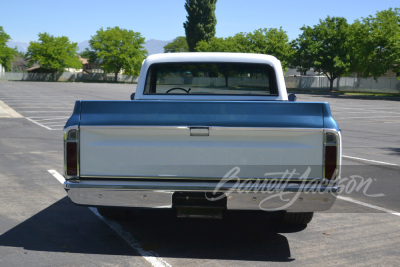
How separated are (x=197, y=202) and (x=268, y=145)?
0.78 m

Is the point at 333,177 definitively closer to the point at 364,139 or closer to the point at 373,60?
the point at 364,139

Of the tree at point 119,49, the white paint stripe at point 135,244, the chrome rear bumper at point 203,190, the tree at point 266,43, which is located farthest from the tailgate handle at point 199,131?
the tree at point 119,49

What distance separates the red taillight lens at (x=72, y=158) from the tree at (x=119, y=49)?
103 metres

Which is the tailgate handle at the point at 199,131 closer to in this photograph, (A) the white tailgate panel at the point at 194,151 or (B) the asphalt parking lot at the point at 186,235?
(A) the white tailgate panel at the point at 194,151

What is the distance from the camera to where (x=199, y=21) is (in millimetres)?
94000

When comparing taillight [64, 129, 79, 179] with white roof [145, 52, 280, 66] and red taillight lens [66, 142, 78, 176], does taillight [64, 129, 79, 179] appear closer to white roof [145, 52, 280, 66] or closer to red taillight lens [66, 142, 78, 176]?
red taillight lens [66, 142, 78, 176]

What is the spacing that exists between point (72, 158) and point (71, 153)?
0.04m

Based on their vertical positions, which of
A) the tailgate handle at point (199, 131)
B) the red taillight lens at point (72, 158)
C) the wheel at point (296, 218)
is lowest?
the wheel at point (296, 218)

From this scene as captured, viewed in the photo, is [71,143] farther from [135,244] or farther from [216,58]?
[216,58]

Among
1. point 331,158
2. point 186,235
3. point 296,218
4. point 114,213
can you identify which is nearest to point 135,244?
point 186,235

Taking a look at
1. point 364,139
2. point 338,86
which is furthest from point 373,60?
point 364,139

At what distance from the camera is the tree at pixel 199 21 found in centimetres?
9288

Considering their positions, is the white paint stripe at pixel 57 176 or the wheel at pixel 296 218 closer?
the wheel at pixel 296 218

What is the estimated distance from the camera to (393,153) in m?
11.7
